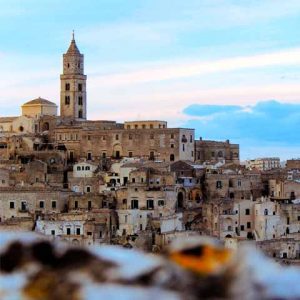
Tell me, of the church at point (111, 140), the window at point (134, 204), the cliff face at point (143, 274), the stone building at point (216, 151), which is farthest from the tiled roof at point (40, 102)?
the cliff face at point (143, 274)

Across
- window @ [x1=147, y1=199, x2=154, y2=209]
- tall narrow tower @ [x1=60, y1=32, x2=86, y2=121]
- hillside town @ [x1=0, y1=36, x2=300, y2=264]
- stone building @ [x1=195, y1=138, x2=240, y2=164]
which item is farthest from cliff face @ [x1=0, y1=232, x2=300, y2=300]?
tall narrow tower @ [x1=60, y1=32, x2=86, y2=121]

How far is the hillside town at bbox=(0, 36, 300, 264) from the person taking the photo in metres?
39.8

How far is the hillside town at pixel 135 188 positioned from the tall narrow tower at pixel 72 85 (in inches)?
40.9

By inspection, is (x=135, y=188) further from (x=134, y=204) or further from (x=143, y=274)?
(x=143, y=274)

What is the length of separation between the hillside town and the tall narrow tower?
1.04 m

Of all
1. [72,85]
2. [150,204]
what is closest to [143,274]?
[150,204]

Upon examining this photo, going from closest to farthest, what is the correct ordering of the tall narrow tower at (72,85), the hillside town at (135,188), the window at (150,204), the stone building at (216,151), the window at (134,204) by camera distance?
the hillside town at (135,188)
the window at (150,204)
the window at (134,204)
the stone building at (216,151)
the tall narrow tower at (72,85)

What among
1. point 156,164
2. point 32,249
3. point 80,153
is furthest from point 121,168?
point 32,249

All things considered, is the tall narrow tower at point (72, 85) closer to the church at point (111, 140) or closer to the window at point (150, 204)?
the church at point (111, 140)

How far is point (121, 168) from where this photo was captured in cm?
4925

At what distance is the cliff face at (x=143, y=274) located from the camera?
12.2 ft

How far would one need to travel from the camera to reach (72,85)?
6625cm

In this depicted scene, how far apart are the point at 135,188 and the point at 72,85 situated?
23.8 m

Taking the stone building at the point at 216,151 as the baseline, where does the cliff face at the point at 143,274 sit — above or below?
below
